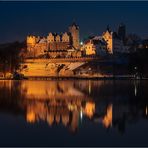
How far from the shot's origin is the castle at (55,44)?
68.3m

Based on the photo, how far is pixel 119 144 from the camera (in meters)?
7.46

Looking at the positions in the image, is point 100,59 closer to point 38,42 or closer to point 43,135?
point 38,42

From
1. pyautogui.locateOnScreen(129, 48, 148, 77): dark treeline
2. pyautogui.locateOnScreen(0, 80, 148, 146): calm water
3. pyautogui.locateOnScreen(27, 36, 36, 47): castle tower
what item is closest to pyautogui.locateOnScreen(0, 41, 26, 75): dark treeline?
pyautogui.locateOnScreen(27, 36, 36, 47): castle tower

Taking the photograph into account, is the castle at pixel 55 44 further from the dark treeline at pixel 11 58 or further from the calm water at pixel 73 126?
the calm water at pixel 73 126

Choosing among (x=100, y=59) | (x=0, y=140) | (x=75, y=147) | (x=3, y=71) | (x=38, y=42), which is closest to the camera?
(x=75, y=147)

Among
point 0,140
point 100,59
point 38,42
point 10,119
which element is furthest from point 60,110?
point 38,42

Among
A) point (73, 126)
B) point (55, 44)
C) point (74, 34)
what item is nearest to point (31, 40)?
point (55, 44)

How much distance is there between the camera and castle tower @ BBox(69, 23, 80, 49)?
70875mm

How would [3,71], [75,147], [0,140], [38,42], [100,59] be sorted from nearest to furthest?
[75,147] → [0,140] → [100,59] → [3,71] → [38,42]

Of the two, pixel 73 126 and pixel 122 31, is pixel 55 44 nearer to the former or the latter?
pixel 122 31

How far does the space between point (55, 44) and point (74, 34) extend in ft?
14.3

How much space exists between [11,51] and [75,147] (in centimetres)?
6462

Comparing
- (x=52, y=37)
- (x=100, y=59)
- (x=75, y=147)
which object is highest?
(x=52, y=37)

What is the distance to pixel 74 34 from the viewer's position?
7244cm
